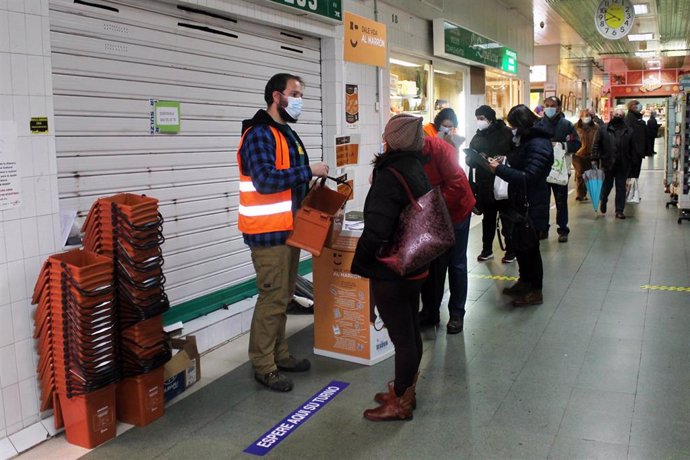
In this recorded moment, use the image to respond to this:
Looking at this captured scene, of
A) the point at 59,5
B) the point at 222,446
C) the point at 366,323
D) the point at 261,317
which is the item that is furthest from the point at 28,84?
the point at 366,323

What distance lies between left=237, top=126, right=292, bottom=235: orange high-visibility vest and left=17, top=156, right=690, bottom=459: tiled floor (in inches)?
37.9

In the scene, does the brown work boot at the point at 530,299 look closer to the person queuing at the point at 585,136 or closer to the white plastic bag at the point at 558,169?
the white plastic bag at the point at 558,169

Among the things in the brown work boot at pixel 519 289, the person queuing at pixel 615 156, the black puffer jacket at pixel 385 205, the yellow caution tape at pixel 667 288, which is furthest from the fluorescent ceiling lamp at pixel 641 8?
the black puffer jacket at pixel 385 205

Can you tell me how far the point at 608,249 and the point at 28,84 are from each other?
6572mm

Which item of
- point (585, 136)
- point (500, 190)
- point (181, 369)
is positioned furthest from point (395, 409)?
point (585, 136)

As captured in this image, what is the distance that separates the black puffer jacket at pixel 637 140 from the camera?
10.5 meters

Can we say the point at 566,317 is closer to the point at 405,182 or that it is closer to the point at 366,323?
the point at 366,323

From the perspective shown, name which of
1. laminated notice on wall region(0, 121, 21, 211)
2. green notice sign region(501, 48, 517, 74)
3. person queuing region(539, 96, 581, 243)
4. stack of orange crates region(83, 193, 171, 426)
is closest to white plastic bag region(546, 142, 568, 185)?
person queuing region(539, 96, 581, 243)

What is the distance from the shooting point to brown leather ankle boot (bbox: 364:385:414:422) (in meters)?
3.39

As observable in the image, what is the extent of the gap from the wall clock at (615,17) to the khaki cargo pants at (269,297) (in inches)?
348

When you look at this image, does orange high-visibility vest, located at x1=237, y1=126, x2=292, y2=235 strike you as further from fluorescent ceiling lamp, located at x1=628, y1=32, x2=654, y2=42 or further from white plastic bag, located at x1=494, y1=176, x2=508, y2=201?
fluorescent ceiling lamp, located at x1=628, y1=32, x2=654, y2=42

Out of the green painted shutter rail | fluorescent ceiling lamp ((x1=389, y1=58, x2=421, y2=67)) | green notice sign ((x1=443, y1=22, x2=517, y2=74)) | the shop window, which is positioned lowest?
the green painted shutter rail

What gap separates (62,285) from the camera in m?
3.05

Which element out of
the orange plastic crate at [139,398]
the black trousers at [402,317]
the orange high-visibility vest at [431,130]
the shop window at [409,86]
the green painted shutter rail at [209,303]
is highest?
the shop window at [409,86]
